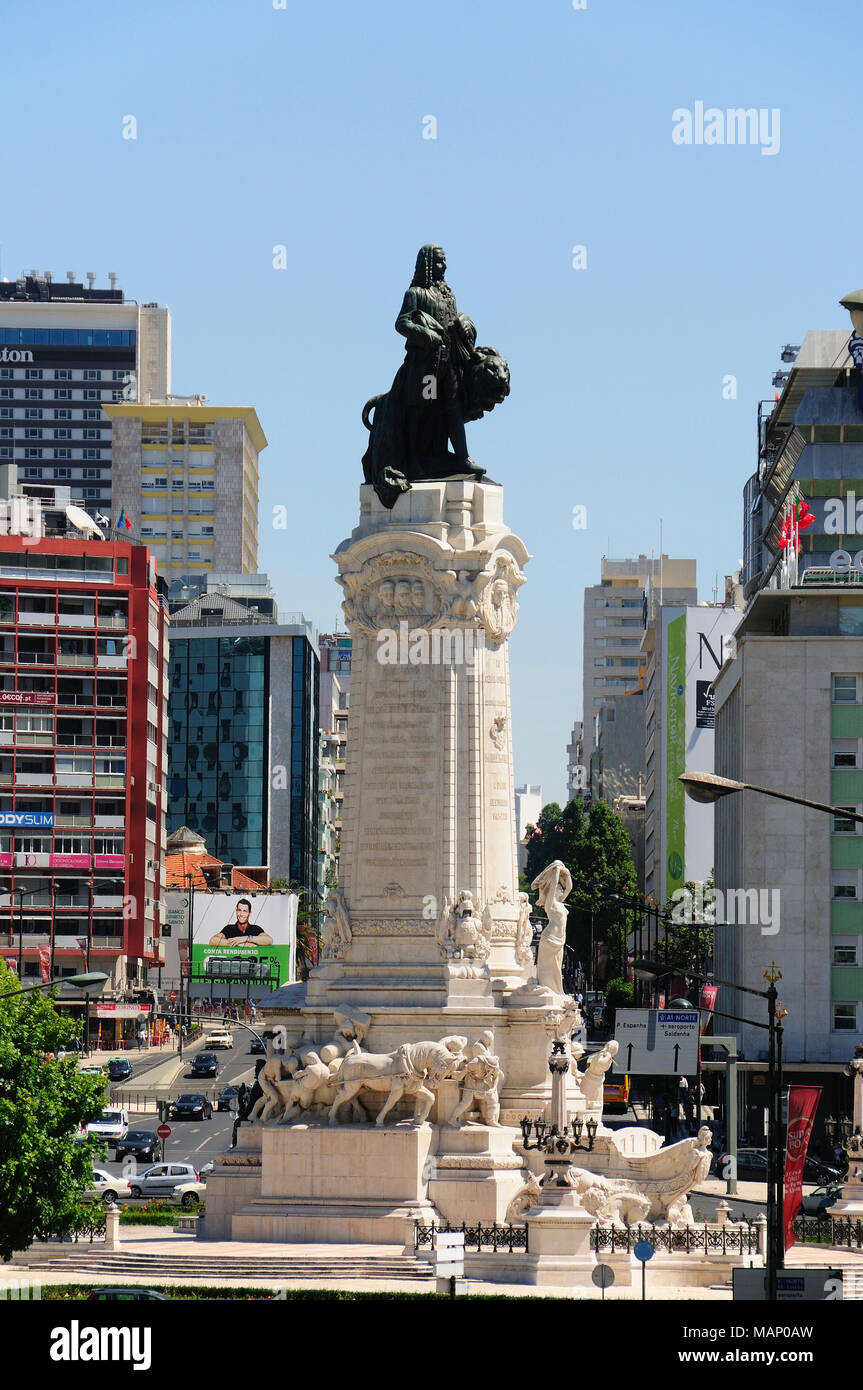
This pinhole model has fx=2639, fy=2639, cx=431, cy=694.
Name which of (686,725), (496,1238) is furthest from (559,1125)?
A: (686,725)

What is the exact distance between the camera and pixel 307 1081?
59.9 meters

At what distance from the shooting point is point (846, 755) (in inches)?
4003

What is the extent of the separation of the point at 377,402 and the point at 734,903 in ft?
143

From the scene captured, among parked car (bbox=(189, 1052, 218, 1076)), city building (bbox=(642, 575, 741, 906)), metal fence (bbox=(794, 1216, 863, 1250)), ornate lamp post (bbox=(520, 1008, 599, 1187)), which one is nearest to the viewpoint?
ornate lamp post (bbox=(520, 1008, 599, 1187))

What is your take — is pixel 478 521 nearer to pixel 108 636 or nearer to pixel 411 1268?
pixel 411 1268

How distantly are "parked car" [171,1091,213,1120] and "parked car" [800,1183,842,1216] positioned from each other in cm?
3183

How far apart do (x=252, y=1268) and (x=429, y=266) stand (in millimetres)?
26478

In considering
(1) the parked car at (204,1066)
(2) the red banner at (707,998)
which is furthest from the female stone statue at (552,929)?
(1) the parked car at (204,1066)

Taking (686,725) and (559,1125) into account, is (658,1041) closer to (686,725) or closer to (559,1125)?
(559,1125)

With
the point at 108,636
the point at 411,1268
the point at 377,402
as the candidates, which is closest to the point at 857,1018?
the point at 377,402

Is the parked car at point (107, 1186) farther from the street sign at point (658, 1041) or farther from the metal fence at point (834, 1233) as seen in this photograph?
the metal fence at point (834, 1233)

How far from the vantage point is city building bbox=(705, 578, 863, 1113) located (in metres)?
100

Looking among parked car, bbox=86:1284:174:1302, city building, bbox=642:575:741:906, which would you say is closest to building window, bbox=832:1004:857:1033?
city building, bbox=642:575:741:906

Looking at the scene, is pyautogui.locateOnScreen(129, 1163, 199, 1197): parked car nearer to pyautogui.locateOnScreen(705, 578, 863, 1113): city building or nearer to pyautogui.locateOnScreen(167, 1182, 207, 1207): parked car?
pyautogui.locateOnScreen(167, 1182, 207, 1207): parked car
